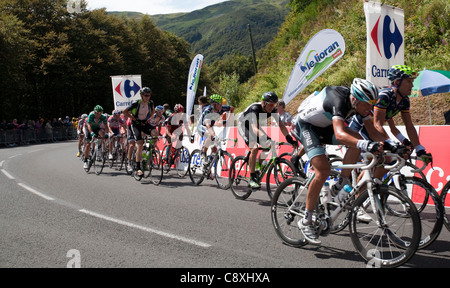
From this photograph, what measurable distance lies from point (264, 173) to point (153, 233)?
8.98 feet

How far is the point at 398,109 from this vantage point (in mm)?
5641

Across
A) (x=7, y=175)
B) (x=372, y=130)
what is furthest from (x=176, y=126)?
(x=372, y=130)

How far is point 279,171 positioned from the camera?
7355mm

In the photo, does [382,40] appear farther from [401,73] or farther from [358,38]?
[358,38]

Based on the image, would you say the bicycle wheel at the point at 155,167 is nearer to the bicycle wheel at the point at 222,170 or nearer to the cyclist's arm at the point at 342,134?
the bicycle wheel at the point at 222,170

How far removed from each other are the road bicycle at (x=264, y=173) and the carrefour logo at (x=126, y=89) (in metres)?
11.0

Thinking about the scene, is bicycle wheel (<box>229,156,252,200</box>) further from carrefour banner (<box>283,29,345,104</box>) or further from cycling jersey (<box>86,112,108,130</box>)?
cycling jersey (<box>86,112,108,130</box>)

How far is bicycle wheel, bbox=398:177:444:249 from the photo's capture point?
14.1 ft

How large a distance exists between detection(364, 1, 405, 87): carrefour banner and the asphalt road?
146 inches

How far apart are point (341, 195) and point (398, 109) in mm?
1860

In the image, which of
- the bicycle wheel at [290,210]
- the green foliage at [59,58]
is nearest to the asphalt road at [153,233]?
the bicycle wheel at [290,210]

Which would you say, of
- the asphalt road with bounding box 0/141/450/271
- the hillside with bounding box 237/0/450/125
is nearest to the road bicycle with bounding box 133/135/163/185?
the asphalt road with bounding box 0/141/450/271
